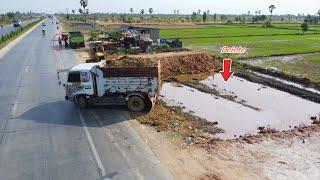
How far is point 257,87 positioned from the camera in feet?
87.6

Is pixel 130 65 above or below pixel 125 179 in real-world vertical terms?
above

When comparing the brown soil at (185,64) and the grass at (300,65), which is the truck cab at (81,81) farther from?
the grass at (300,65)

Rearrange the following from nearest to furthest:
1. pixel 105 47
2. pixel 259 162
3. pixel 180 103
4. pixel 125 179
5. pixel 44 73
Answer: pixel 125 179
pixel 259 162
pixel 180 103
pixel 44 73
pixel 105 47

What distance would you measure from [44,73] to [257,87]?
16.7 metres

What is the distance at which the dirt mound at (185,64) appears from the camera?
31.8m

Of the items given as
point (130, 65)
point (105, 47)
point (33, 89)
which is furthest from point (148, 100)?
point (105, 47)

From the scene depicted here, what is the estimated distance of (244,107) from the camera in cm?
2167

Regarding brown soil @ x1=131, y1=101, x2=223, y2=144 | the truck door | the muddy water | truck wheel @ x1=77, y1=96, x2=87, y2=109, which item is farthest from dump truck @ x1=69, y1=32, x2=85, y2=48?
brown soil @ x1=131, y1=101, x2=223, y2=144

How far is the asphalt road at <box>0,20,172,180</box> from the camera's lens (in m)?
12.8

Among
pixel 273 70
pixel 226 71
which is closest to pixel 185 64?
pixel 226 71

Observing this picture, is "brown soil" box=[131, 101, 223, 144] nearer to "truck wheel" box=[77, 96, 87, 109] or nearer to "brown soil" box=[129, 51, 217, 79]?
"truck wheel" box=[77, 96, 87, 109]

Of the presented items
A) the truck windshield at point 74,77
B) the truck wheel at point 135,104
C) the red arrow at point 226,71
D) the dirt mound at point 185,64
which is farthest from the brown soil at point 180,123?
the dirt mound at point 185,64

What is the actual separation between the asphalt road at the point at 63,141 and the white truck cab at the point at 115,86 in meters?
0.65

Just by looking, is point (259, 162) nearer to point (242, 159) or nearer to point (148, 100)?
point (242, 159)
